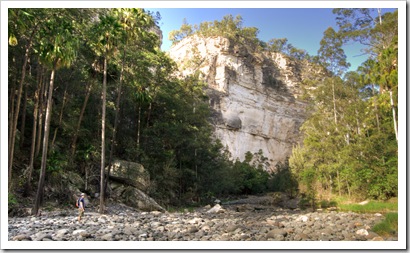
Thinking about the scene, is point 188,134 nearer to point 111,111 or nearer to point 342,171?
point 111,111

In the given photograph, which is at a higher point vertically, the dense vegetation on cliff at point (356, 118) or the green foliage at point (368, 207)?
the dense vegetation on cliff at point (356, 118)

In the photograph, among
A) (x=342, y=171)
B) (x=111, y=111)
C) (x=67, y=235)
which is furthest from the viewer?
(x=111, y=111)

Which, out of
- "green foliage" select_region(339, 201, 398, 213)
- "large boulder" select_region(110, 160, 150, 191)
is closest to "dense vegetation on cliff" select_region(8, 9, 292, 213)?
"large boulder" select_region(110, 160, 150, 191)

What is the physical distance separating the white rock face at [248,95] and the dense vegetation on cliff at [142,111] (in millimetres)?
14950

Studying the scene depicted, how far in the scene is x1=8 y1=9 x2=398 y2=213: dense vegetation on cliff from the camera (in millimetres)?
7301

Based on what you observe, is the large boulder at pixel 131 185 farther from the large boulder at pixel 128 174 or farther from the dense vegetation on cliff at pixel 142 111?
the dense vegetation on cliff at pixel 142 111

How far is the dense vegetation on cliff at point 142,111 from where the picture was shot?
24.0 feet

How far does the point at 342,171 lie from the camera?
43.0ft

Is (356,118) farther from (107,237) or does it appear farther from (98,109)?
(107,237)

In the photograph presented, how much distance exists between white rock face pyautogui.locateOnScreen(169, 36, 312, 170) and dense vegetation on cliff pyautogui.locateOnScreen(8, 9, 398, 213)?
49.0ft

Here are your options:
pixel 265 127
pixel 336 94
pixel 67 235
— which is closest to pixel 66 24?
pixel 67 235

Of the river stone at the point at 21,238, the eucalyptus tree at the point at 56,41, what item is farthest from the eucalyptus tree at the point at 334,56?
the river stone at the point at 21,238

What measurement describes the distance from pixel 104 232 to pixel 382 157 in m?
9.24

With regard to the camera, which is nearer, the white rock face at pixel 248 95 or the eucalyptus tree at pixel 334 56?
the eucalyptus tree at pixel 334 56
